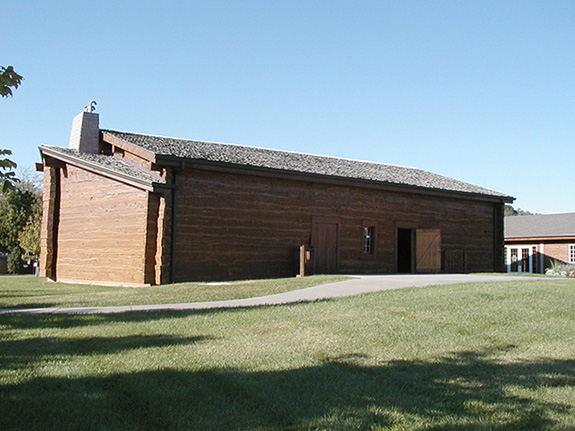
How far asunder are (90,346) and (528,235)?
32591 mm

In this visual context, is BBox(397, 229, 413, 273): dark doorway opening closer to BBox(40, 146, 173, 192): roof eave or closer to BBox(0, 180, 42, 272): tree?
BBox(40, 146, 173, 192): roof eave

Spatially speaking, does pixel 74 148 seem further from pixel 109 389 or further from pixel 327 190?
pixel 109 389

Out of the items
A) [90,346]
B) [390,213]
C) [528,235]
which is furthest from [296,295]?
[528,235]

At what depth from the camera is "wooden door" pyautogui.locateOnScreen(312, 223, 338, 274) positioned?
66.7 ft

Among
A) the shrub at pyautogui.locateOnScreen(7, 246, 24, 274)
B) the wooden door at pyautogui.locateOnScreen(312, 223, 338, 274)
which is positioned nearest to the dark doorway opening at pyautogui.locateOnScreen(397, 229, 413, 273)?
the wooden door at pyautogui.locateOnScreen(312, 223, 338, 274)

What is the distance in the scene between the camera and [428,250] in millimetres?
22938

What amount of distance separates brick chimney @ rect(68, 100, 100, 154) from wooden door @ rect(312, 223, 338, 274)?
8531mm

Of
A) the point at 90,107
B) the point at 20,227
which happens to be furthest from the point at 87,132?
the point at 20,227

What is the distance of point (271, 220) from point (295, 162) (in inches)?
117

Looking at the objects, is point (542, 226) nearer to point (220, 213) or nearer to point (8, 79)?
point (220, 213)

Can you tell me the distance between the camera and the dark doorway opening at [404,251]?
2495 centimetres

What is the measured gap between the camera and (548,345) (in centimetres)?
757

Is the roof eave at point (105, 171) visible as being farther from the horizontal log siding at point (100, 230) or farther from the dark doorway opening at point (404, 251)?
the dark doorway opening at point (404, 251)

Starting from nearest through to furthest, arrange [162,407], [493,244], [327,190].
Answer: [162,407], [327,190], [493,244]
